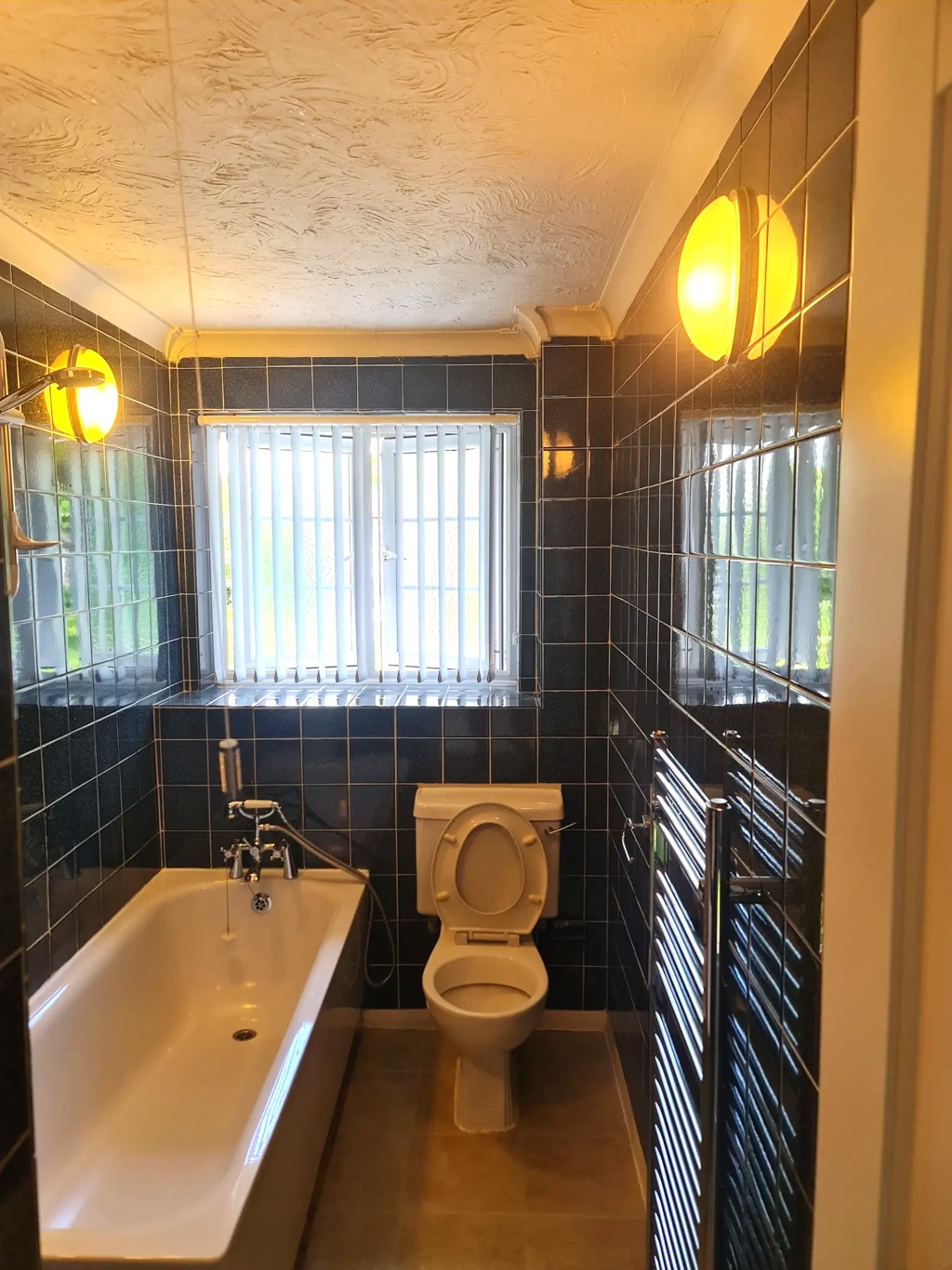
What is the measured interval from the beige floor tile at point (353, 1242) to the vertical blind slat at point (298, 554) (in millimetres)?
1639

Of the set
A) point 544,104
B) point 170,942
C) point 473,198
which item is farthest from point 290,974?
→ point 544,104

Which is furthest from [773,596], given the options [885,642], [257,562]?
[257,562]

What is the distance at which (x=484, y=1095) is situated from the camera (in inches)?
90.5

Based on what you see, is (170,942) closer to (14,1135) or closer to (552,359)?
(14,1135)

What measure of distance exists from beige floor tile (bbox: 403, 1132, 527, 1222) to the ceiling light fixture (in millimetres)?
2061

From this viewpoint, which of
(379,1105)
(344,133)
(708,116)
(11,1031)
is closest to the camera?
(11,1031)

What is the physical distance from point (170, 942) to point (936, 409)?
2607 millimetres

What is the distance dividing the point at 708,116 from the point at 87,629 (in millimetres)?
1914

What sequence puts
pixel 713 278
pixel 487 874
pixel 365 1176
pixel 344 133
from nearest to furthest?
pixel 713 278 → pixel 344 133 → pixel 365 1176 → pixel 487 874

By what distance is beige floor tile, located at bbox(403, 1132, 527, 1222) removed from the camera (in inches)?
80.6

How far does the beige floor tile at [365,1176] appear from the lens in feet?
6.70

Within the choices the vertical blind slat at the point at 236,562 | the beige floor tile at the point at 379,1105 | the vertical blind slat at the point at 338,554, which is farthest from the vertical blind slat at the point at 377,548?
the beige floor tile at the point at 379,1105

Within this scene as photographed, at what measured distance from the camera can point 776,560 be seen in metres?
1.09

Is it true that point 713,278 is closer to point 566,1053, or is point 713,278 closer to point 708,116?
point 708,116
